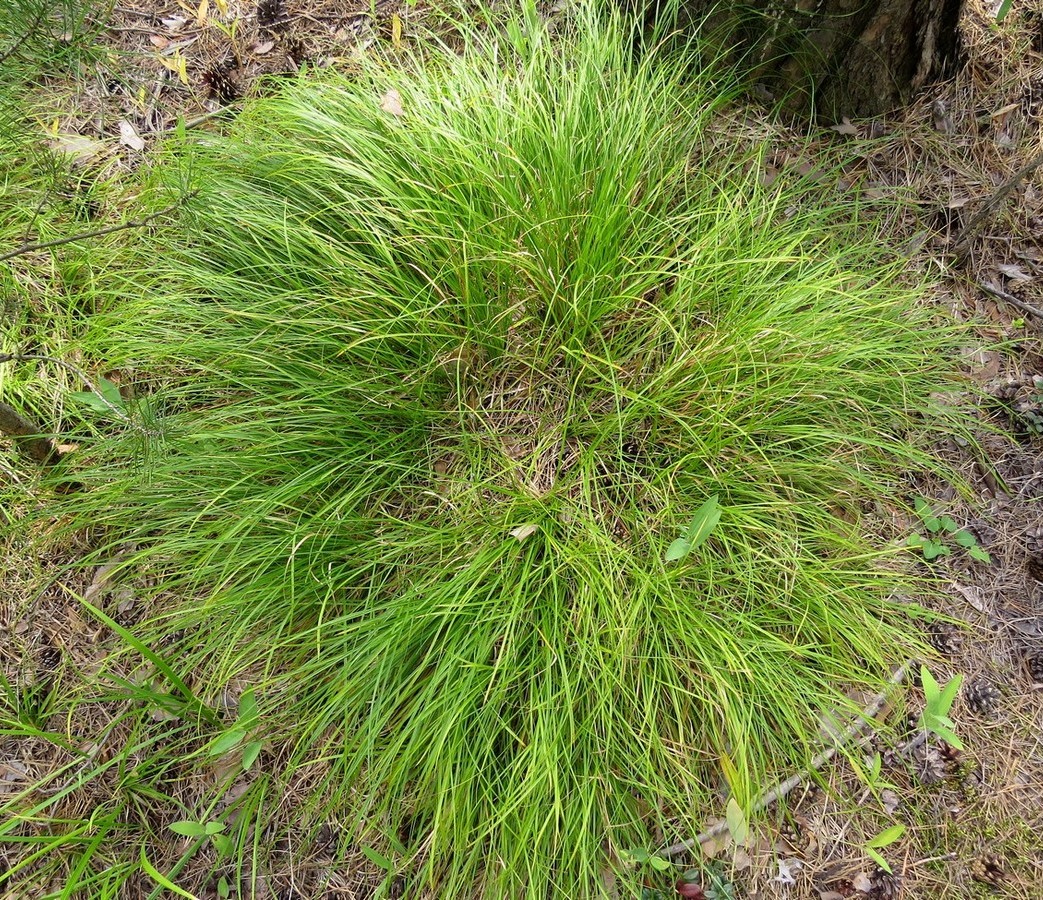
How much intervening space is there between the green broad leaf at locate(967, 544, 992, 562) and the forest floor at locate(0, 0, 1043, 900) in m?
0.05

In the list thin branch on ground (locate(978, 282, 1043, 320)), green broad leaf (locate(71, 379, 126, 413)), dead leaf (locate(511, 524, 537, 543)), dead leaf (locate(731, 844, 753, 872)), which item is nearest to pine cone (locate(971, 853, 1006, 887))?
dead leaf (locate(731, 844, 753, 872))

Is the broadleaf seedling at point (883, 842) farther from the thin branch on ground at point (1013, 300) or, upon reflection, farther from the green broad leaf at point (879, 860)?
the thin branch on ground at point (1013, 300)

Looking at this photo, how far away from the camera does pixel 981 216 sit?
2.34 meters

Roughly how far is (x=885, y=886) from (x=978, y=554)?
41.2 inches

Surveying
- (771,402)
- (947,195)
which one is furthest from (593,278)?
(947,195)

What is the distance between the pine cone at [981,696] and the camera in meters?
1.99

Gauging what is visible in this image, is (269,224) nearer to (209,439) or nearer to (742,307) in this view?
(209,439)

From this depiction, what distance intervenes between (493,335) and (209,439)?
0.94m

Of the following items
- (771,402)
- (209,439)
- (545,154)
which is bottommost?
(209,439)

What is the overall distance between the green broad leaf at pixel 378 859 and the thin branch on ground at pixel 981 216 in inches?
111

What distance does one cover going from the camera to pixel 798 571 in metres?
1.81

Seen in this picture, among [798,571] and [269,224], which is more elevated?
[269,224]

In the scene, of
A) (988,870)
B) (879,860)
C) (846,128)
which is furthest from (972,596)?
(846,128)

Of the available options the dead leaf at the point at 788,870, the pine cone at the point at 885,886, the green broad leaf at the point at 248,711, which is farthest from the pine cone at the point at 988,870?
the green broad leaf at the point at 248,711
